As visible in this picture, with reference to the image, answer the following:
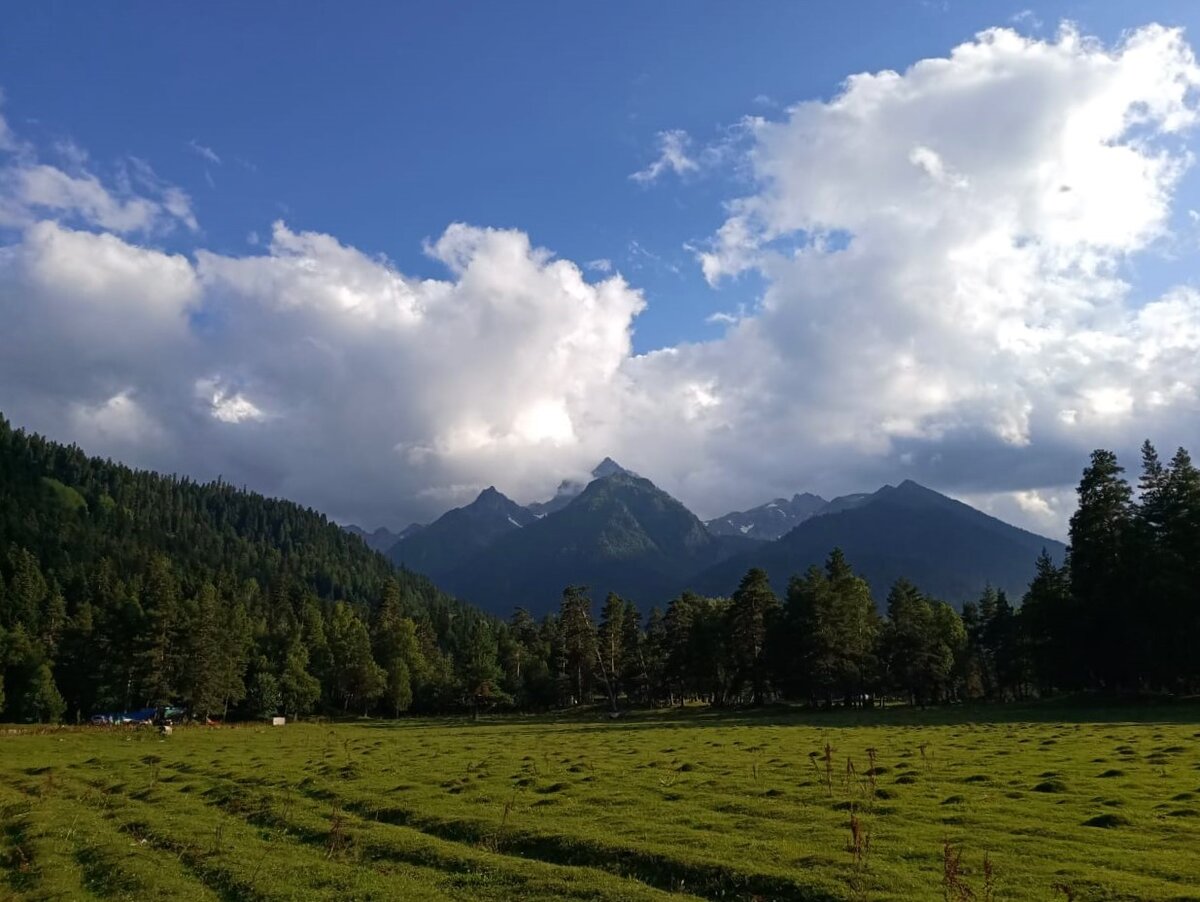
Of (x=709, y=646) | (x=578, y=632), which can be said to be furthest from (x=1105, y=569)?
(x=578, y=632)

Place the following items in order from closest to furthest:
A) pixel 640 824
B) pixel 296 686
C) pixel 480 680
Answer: pixel 640 824
pixel 296 686
pixel 480 680

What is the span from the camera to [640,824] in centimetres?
2686

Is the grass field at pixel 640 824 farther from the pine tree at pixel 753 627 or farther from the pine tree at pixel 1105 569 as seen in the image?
the pine tree at pixel 753 627

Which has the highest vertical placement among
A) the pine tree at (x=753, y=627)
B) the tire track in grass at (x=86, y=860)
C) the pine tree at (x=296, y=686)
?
the pine tree at (x=753, y=627)

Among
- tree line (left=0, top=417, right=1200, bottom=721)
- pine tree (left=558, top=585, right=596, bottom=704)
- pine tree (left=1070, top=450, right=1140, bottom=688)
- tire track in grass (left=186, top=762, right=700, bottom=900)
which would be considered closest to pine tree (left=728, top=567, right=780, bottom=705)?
tree line (left=0, top=417, right=1200, bottom=721)

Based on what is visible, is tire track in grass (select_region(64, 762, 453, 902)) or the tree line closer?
tire track in grass (select_region(64, 762, 453, 902))

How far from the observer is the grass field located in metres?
20.4

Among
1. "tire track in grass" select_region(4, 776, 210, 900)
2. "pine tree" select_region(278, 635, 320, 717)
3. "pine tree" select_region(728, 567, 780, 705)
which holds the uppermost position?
"pine tree" select_region(728, 567, 780, 705)

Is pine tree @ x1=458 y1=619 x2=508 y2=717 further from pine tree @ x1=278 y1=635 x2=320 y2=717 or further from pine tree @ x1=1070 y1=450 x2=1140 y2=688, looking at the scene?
pine tree @ x1=1070 y1=450 x2=1140 y2=688

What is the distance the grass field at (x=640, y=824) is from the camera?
66.8 feet

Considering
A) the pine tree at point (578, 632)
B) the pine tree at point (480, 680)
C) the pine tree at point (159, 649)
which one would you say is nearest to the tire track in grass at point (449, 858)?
the pine tree at point (159, 649)

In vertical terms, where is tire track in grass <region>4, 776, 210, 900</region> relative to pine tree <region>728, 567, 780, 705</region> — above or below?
below

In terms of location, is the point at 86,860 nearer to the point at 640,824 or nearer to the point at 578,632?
the point at 640,824

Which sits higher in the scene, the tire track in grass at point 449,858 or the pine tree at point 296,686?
the tire track in grass at point 449,858
